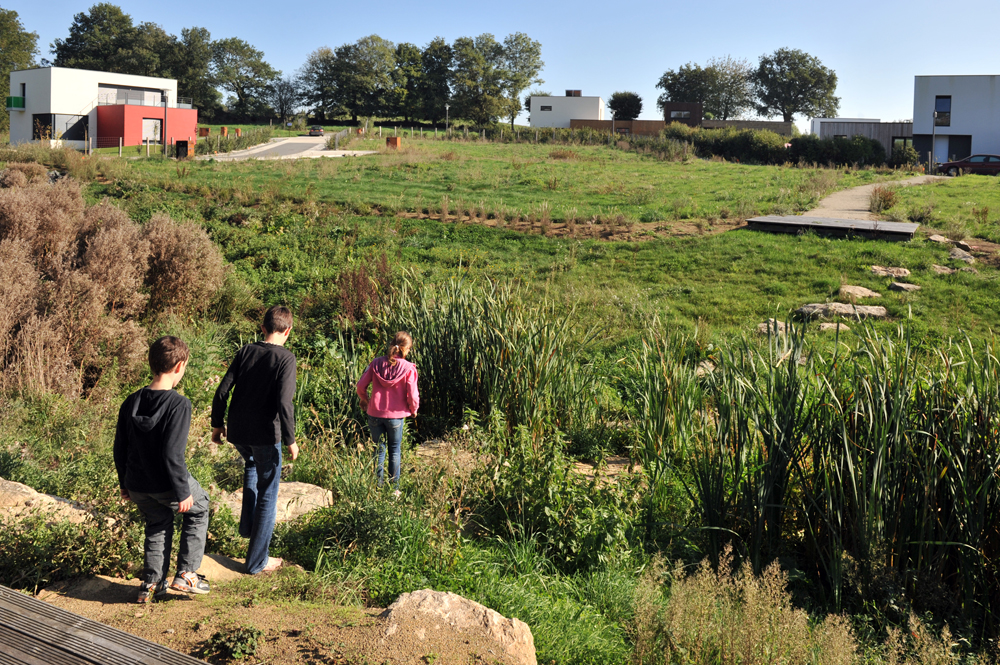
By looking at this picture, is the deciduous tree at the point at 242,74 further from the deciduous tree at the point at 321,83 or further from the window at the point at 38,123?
the window at the point at 38,123

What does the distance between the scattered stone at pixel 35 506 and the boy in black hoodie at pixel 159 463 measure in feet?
1.28

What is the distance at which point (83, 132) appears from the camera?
4981 cm

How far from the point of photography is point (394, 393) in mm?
5617

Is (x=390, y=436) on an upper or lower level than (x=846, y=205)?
lower

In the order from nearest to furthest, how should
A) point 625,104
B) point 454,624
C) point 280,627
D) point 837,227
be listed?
1. point 280,627
2. point 454,624
3. point 837,227
4. point 625,104

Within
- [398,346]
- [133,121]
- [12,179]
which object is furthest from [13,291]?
[133,121]

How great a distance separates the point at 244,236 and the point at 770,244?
10501 millimetres

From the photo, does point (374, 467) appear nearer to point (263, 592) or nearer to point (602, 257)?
point (263, 592)

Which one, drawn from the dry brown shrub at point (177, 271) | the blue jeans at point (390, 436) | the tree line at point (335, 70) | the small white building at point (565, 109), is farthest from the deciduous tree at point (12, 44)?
the blue jeans at point (390, 436)

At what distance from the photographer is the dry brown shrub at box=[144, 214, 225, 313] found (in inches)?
422

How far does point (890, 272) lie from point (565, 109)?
2385 inches

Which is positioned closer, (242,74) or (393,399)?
(393,399)

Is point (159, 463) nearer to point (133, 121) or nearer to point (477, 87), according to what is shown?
point (133, 121)

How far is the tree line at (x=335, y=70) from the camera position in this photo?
73.4m
